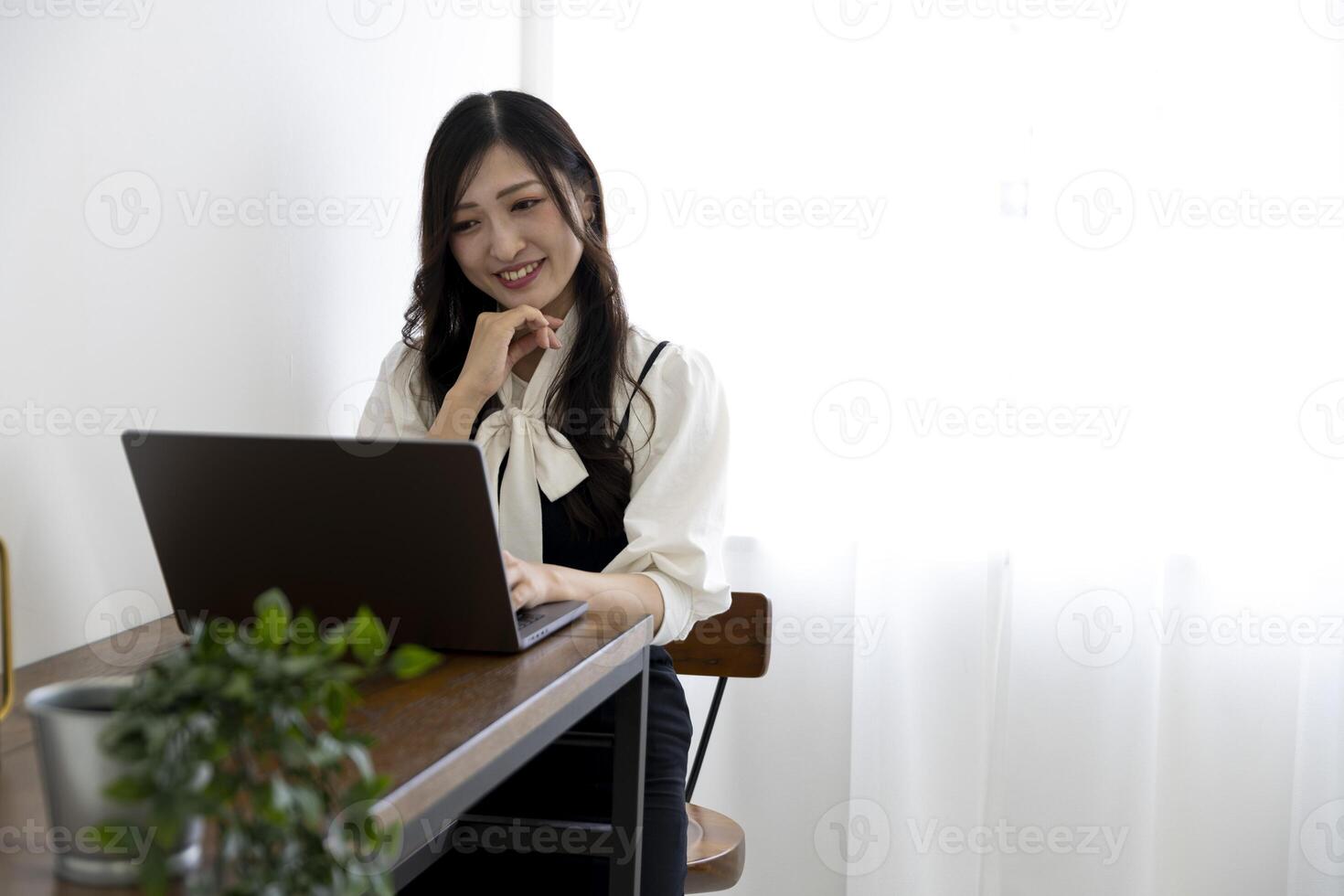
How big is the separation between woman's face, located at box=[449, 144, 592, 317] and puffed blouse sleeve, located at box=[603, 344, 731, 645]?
0.20 meters

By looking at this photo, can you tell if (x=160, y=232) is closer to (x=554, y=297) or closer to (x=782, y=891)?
(x=554, y=297)

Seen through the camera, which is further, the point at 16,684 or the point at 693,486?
the point at 693,486

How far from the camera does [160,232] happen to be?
1244 millimetres

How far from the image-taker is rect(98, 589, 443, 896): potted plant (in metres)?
0.51

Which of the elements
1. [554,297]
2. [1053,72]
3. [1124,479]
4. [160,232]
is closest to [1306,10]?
[1053,72]

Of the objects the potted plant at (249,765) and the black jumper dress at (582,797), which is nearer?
the potted plant at (249,765)

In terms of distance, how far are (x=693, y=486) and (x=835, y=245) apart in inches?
33.0
